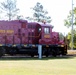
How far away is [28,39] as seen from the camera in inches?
1216

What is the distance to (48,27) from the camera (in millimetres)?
31391

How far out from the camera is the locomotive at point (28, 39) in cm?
2983
